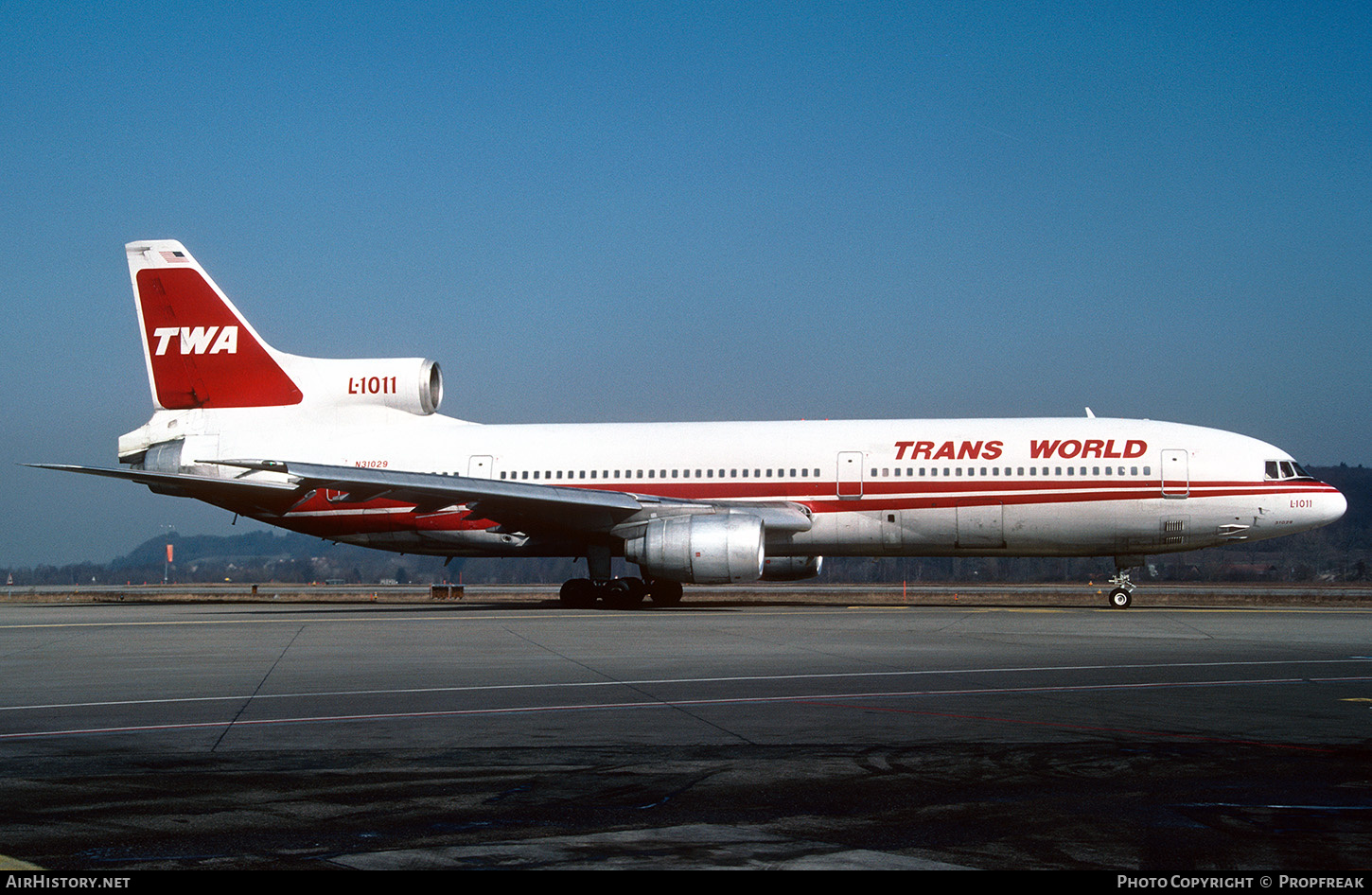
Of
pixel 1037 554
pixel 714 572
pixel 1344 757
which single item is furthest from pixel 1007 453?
pixel 1344 757

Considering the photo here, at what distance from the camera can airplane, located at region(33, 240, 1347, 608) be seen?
83.6 ft

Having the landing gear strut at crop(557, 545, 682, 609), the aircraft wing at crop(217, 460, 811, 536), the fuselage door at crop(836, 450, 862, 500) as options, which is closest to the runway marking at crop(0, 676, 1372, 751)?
the aircraft wing at crop(217, 460, 811, 536)

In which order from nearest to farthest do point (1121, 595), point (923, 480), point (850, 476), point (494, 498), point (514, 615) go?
point (514, 615) < point (494, 498) < point (1121, 595) < point (923, 480) < point (850, 476)

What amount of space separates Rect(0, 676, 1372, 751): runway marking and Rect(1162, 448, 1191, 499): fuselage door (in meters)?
13.9

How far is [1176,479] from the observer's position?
83.9 feet

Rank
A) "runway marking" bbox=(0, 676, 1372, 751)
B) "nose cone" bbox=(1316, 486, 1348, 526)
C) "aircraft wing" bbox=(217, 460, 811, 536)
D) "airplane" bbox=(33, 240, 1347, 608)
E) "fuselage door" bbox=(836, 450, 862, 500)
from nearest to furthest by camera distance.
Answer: "runway marking" bbox=(0, 676, 1372, 751) < "aircraft wing" bbox=(217, 460, 811, 536) < "nose cone" bbox=(1316, 486, 1348, 526) < "airplane" bbox=(33, 240, 1347, 608) < "fuselage door" bbox=(836, 450, 862, 500)

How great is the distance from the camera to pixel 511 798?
6227mm

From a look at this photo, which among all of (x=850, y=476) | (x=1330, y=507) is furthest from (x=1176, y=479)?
(x=850, y=476)

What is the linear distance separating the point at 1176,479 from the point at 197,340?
24.2m

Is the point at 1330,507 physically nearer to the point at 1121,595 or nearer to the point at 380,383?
the point at 1121,595

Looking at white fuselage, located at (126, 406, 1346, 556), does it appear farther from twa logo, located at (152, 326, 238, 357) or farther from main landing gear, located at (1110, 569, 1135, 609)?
twa logo, located at (152, 326, 238, 357)

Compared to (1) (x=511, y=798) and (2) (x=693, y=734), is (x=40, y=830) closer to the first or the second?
(1) (x=511, y=798)

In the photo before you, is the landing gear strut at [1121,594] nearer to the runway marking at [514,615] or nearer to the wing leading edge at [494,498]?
the runway marking at [514,615]

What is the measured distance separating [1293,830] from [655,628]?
1459 centimetres
